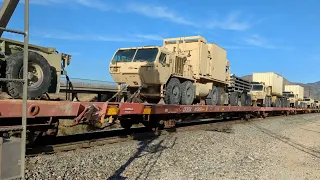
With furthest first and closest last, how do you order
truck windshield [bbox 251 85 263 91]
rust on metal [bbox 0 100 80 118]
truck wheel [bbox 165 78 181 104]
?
truck windshield [bbox 251 85 263 91], truck wheel [bbox 165 78 181 104], rust on metal [bbox 0 100 80 118]

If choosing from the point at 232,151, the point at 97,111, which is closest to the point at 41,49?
the point at 97,111

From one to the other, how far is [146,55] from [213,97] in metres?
6.13

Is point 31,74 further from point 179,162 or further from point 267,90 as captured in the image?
point 267,90

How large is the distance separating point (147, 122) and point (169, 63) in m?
2.48

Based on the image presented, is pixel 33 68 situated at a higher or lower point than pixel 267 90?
lower

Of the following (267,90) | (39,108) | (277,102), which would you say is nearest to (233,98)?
(267,90)

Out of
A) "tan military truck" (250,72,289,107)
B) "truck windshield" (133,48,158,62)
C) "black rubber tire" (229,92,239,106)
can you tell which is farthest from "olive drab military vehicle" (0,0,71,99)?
"tan military truck" (250,72,289,107)

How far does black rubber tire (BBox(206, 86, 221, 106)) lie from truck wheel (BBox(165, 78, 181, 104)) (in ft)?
12.3

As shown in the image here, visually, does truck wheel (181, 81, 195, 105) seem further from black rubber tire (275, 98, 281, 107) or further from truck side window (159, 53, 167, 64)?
black rubber tire (275, 98, 281, 107)

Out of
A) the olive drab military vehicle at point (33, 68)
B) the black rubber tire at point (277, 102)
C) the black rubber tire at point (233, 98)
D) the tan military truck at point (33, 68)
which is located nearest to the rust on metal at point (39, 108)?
the olive drab military vehicle at point (33, 68)

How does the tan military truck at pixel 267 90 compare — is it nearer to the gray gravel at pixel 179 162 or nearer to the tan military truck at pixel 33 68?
the gray gravel at pixel 179 162

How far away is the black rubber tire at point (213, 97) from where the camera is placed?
16.5 metres

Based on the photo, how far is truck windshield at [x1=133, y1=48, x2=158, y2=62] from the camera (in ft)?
38.7

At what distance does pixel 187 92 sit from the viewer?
13742 millimetres
